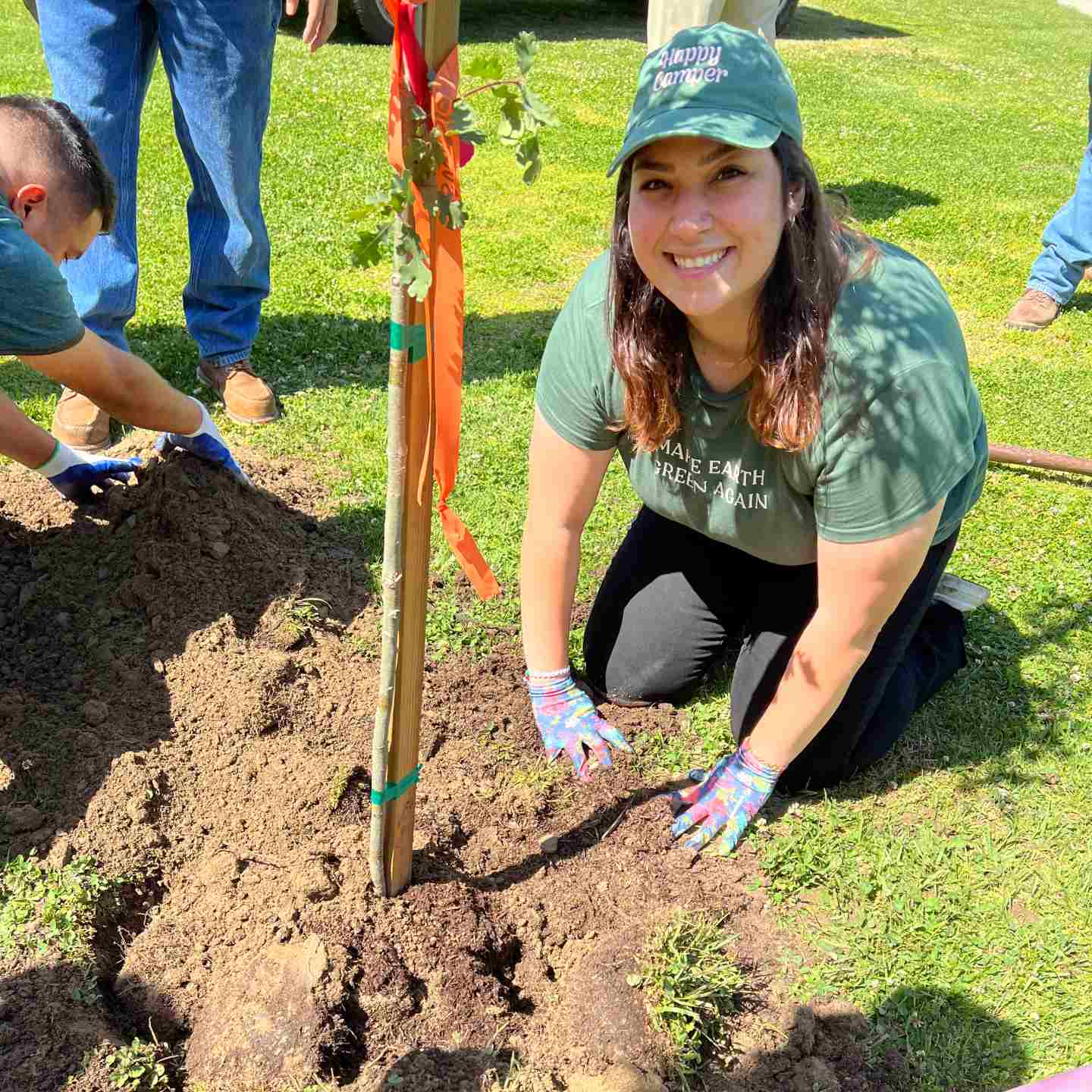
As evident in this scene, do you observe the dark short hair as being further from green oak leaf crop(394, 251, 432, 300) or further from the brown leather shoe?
green oak leaf crop(394, 251, 432, 300)

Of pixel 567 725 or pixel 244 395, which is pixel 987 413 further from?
pixel 244 395

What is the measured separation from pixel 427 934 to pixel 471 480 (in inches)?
76.3

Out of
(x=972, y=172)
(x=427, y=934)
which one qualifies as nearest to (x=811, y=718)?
(x=427, y=934)

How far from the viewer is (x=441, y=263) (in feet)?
5.46

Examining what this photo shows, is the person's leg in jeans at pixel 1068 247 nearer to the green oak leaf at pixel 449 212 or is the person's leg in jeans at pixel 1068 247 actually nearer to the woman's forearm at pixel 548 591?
the woman's forearm at pixel 548 591

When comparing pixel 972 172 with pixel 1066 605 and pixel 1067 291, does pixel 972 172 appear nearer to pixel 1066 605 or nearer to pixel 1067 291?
pixel 1067 291

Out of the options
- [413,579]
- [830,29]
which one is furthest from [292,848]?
[830,29]

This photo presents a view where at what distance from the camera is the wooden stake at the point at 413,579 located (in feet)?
4.84

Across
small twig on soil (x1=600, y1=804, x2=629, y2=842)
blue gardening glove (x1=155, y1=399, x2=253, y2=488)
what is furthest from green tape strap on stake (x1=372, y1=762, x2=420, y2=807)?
blue gardening glove (x1=155, y1=399, x2=253, y2=488)

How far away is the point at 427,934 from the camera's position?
221 centimetres

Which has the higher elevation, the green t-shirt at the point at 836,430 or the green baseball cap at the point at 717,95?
the green baseball cap at the point at 717,95

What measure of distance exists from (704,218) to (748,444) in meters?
0.57

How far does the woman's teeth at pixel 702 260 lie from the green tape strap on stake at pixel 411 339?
597 mm

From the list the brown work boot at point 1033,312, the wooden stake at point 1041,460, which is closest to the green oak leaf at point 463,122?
the wooden stake at point 1041,460
